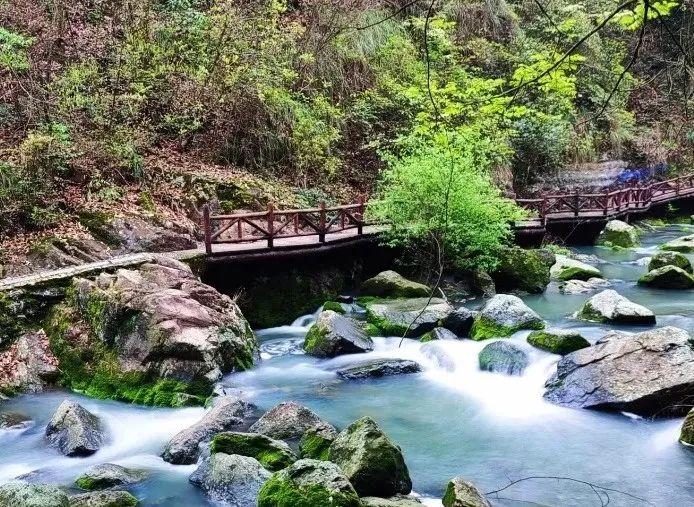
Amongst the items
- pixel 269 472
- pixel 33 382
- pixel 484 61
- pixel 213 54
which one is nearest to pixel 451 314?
pixel 269 472

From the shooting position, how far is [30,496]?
514 cm

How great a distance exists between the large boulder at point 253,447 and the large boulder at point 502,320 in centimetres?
548

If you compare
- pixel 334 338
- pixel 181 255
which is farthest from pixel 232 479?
pixel 181 255

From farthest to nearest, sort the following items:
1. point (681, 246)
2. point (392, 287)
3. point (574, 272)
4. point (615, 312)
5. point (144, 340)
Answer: point (681, 246) → point (574, 272) → point (392, 287) → point (615, 312) → point (144, 340)

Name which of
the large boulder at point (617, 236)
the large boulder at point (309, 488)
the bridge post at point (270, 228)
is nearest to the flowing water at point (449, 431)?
the large boulder at point (309, 488)

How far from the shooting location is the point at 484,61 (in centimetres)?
2411

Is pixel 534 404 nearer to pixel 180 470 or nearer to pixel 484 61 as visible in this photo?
pixel 180 470

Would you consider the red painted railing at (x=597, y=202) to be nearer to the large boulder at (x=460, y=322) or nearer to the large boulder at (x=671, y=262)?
the large boulder at (x=671, y=262)

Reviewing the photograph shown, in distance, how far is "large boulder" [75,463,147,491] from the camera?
19.8ft

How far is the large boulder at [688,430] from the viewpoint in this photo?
6.91m

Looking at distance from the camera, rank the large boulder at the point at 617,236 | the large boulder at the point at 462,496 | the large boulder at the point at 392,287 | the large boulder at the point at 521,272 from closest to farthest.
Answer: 1. the large boulder at the point at 462,496
2. the large boulder at the point at 392,287
3. the large boulder at the point at 521,272
4. the large boulder at the point at 617,236

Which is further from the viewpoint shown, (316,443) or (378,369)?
(378,369)

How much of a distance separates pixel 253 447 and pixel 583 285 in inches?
430

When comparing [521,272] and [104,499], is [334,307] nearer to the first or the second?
[521,272]
